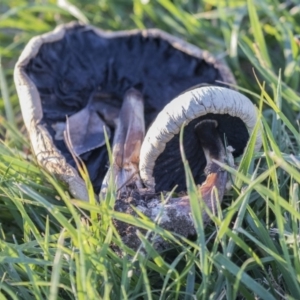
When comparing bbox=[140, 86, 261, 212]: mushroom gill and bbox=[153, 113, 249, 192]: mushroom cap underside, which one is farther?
bbox=[153, 113, 249, 192]: mushroom cap underside

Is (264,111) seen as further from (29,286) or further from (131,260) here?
(29,286)

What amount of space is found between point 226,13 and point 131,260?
1536 mm

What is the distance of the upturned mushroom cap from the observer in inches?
64.1

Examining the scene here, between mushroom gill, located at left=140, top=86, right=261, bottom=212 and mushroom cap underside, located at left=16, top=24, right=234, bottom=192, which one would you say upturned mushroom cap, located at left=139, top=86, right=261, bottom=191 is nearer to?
mushroom gill, located at left=140, top=86, right=261, bottom=212

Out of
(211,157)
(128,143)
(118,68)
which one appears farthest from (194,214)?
(118,68)

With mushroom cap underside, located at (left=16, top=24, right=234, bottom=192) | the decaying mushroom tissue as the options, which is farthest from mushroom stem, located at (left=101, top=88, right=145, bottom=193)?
mushroom cap underside, located at (left=16, top=24, right=234, bottom=192)

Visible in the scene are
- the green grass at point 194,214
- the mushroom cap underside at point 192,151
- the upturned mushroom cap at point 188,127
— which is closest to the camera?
the green grass at point 194,214

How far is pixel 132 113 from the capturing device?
2.16 m

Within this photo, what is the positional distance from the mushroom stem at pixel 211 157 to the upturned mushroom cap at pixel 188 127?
0.09ft

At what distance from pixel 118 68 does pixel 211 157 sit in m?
0.86

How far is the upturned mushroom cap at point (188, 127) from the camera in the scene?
64.1 inches

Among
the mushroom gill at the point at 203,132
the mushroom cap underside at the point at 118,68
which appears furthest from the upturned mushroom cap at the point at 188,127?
the mushroom cap underside at the point at 118,68

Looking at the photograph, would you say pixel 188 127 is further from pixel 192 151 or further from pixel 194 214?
pixel 194 214

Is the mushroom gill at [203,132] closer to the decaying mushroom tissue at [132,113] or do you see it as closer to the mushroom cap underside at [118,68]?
the decaying mushroom tissue at [132,113]
